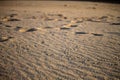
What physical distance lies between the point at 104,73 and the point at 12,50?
248 centimetres

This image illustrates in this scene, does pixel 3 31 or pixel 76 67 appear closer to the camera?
pixel 76 67

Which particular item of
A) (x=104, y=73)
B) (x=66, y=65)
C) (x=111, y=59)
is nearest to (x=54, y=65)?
(x=66, y=65)

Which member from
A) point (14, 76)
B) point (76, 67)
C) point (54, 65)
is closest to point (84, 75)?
point (76, 67)

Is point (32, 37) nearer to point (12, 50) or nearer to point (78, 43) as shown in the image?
point (12, 50)

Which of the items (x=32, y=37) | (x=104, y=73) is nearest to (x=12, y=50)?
(x=32, y=37)

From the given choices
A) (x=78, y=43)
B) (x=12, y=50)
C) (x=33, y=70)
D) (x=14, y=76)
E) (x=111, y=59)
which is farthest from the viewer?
(x=78, y=43)

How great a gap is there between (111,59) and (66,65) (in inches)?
43.6

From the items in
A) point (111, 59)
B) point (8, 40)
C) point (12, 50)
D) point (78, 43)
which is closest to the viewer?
point (111, 59)

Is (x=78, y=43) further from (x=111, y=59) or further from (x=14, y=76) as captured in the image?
(x=14, y=76)

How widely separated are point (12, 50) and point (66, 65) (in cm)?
167

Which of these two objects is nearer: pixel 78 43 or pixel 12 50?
pixel 12 50

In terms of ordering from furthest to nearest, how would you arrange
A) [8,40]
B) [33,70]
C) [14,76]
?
[8,40] → [33,70] → [14,76]

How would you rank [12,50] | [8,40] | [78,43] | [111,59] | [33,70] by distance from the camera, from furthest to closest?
1. [8,40]
2. [78,43]
3. [12,50]
4. [111,59]
5. [33,70]

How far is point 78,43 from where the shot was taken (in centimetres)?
407
